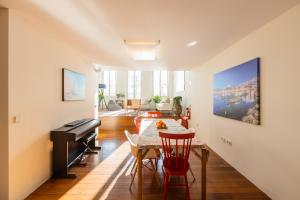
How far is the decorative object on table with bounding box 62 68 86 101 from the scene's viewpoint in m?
3.17

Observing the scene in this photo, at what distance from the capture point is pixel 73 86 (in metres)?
3.52

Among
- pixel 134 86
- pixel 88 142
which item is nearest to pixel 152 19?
pixel 88 142

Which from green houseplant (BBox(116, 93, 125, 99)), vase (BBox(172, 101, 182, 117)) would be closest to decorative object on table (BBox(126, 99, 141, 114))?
vase (BBox(172, 101, 182, 117))

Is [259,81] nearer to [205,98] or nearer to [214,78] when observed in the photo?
[214,78]

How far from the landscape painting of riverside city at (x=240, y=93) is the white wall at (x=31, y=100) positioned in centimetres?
330

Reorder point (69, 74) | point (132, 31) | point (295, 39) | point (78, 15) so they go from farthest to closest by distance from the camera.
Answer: point (69, 74), point (132, 31), point (78, 15), point (295, 39)

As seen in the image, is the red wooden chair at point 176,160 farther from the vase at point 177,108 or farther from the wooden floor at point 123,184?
the vase at point 177,108

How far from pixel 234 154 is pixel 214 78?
182cm

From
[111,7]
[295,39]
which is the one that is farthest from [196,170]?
[111,7]

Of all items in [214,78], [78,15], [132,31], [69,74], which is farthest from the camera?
[214,78]

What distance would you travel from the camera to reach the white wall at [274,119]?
1.91m

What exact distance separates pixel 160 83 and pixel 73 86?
390 inches

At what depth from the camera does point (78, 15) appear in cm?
211

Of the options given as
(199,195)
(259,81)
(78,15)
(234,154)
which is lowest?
(199,195)
